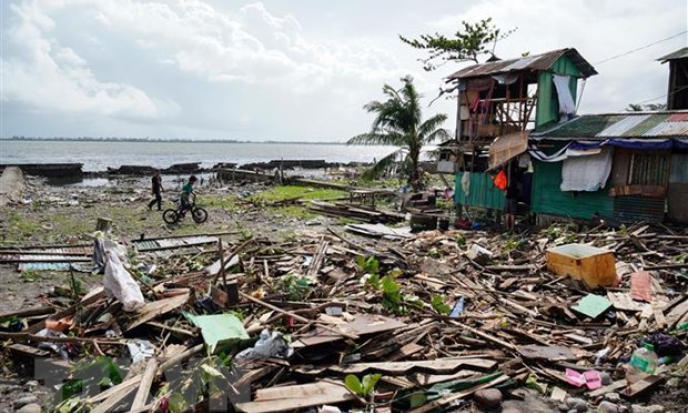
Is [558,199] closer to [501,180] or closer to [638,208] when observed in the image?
[501,180]

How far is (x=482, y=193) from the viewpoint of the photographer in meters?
18.1

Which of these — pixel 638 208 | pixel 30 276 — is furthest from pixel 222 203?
pixel 638 208

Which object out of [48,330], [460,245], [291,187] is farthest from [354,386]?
[291,187]

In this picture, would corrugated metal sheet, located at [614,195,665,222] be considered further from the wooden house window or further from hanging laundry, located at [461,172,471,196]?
hanging laundry, located at [461,172,471,196]

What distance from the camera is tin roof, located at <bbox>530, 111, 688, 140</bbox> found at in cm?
1324

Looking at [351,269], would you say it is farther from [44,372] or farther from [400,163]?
[400,163]

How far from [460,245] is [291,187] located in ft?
65.9

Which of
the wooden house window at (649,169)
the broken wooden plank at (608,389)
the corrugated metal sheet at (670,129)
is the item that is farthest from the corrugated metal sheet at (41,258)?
the corrugated metal sheet at (670,129)

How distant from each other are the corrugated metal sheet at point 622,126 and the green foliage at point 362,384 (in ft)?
40.2

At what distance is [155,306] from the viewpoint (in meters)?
7.11

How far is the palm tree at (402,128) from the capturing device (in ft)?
79.6

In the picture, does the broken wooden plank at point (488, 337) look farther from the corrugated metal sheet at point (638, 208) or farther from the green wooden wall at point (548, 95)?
the green wooden wall at point (548, 95)

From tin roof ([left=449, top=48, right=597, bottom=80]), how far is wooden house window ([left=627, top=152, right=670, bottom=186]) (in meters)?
4.44

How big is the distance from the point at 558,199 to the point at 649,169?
2.87 metres
